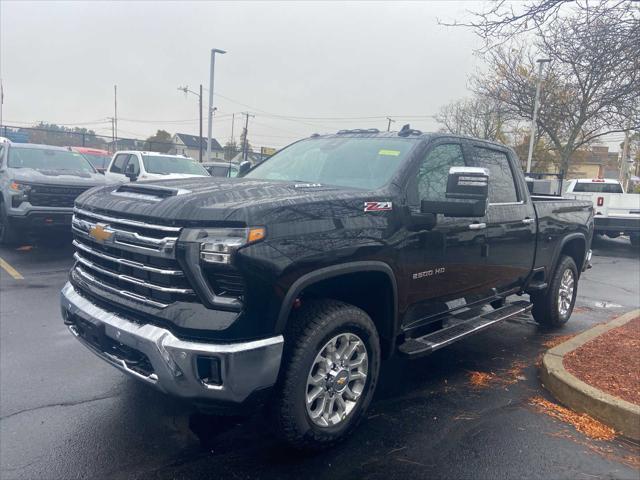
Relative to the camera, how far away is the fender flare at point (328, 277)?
2.98 m

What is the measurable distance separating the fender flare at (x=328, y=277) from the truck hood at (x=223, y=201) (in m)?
0.32

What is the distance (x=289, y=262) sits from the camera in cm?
297

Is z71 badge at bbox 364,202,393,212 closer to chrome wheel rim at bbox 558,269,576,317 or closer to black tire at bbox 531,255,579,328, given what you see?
black tire at bbox 531,255,579,328

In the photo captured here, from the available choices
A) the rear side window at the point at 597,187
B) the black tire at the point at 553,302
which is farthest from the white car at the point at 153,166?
the rear side window at the point at 597,187

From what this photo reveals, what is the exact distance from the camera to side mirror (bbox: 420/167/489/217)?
139 inches

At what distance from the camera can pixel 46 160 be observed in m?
10.7

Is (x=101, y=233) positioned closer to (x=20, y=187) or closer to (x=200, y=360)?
(x=200, y=360)

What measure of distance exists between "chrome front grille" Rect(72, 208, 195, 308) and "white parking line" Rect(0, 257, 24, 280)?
4855 mm

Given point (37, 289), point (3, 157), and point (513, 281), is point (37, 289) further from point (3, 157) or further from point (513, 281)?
point (513, 281)

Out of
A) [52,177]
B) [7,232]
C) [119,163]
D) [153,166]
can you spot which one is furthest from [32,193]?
[119,163]

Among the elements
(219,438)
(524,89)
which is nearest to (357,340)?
(219,438)

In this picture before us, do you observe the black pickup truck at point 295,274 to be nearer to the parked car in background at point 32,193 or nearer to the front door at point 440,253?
the front door at point 440,253

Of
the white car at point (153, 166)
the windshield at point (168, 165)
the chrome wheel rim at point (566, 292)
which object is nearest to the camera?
the chrome wheel rim at point (566, 292)

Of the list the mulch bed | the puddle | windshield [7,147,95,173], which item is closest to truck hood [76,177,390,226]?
the mulch bed
